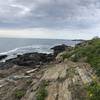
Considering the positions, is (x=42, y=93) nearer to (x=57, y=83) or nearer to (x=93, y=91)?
(x=57, y=83)

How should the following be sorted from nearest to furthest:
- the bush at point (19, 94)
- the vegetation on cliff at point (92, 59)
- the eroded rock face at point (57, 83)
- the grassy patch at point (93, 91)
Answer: the grassy patch at point (93, 91) → the vegetation on cliff at point (92, 59) → the eroded rock face at point (57, 83) → the bush at point (19, 94)

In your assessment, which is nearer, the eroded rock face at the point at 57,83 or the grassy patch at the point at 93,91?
the grassy patch at the point at 93,91

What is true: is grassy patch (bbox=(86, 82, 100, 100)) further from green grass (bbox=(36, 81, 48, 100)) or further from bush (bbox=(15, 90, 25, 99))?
bush (bbox=(15, 90, 25, 99))

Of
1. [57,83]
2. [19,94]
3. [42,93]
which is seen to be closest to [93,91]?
[42,93]

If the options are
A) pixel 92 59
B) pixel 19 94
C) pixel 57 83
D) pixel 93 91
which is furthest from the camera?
pixel 92 59

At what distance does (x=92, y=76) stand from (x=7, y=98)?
15.1 feet

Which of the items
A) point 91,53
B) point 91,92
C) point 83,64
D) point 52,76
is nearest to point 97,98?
point 91,92

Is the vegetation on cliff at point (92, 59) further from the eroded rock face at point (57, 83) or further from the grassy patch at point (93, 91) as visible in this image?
the eroded rock face at point (57, 83)

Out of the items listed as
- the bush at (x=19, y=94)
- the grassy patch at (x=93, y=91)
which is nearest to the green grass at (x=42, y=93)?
the bush at (x=19, y=94)

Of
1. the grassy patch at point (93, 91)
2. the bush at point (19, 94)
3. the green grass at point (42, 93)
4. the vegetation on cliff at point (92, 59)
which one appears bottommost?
the bush at point (19, 94)

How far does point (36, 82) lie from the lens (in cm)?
1655

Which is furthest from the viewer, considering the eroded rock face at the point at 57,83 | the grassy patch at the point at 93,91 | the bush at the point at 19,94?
the bush at the point at 19,94

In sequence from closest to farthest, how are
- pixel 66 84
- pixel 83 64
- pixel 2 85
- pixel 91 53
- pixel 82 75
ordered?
pixel 66 84
pixel 82 75
pixel 2 85
pixel 83 64
pixel 91 53

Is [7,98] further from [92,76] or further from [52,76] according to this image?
[92,76]
